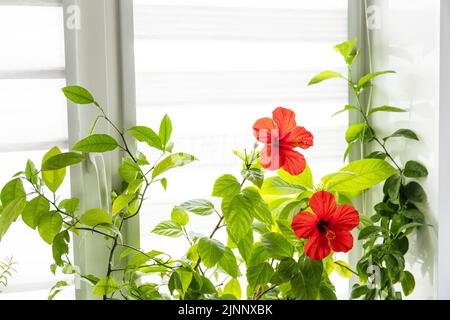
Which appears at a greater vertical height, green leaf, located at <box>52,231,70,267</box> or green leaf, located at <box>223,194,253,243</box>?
green leaf, located at <box>223,194,253,243</box>

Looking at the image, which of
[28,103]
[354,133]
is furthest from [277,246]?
[28,103]

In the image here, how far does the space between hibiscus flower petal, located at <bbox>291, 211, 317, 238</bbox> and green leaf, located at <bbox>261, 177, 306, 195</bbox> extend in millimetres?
164

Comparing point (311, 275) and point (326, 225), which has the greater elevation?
point (326, 225)

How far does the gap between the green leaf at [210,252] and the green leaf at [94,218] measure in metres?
0.20

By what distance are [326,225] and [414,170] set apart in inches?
12.1

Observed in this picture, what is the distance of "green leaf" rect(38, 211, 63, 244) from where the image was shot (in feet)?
3.97

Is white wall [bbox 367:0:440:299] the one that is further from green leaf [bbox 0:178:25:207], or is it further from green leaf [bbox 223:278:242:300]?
green leaf [bbox 0:178:25:207]

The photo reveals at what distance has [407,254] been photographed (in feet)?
4.85

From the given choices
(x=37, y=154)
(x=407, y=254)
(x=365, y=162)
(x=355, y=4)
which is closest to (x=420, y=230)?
(x=407, y=254)

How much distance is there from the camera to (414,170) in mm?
1413

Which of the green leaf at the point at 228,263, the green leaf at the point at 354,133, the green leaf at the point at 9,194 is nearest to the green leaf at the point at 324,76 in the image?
the green leaf at the point at 354,133

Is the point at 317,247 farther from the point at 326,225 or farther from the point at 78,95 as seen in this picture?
the point at 78,95

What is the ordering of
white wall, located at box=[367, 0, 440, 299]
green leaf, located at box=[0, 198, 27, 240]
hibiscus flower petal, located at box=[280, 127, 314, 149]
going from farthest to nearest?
white wall, located at box=[367, 0, 440, 299] < hibiscus flower petal, located at box=[280, 127, 314, 149] < green leaf, located at box=[0, 198, 27, 240]

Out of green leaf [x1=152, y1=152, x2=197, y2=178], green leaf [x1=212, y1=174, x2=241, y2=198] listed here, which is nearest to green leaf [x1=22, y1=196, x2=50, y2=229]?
green leaf [x1=152, y1=152, x2=197, y2=178]
